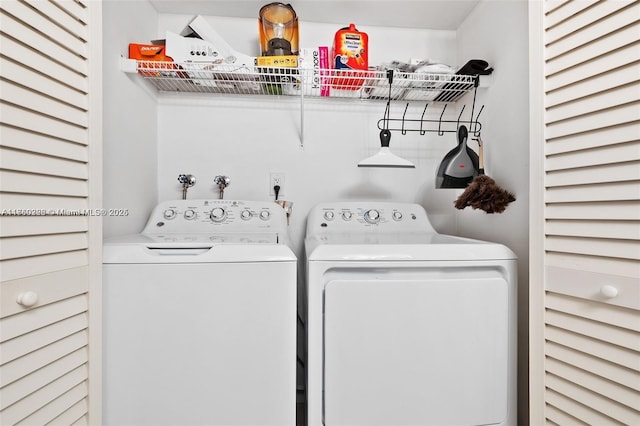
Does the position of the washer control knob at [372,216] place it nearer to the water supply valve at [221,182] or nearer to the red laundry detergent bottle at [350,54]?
the red laundry detergent bottle at [350,54]

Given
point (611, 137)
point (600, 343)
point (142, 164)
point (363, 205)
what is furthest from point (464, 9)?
point (142, 164)

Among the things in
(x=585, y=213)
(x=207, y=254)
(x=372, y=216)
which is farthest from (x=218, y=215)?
(x=585, y=213)

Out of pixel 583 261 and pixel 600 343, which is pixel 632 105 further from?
pixel 600 343

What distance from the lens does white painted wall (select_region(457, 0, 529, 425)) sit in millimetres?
1283

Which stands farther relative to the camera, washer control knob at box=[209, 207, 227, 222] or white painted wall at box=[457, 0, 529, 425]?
washer control knob at box=[209, 207, 227, 222]

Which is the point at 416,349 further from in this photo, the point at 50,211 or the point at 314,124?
the point at 314,124

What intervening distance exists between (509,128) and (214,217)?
1378 millimetres

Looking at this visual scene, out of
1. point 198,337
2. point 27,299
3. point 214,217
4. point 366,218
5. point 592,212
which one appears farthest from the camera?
point 366,218

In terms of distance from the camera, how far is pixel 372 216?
162cm

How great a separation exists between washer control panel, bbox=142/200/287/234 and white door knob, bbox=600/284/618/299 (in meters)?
1.17

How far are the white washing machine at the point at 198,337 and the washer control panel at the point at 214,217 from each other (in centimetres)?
48

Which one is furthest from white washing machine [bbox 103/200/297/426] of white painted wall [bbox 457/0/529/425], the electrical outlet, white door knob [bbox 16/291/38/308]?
white painted wall [bbox 457/0/529/425]

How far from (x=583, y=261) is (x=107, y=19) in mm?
1833

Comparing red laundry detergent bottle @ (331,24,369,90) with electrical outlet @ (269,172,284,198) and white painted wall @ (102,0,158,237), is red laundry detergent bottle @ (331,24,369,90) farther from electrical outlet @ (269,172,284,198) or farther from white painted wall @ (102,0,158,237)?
white painted wall @ (102,0,158,237)
